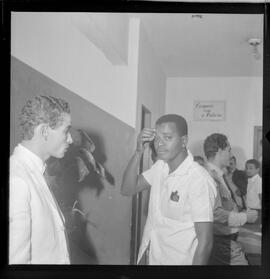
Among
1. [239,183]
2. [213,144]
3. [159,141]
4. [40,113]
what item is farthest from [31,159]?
[239,183]

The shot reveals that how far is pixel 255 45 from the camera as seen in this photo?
1785mm

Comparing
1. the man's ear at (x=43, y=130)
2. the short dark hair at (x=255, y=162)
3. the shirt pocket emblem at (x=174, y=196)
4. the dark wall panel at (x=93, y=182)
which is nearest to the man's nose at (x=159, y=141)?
the dark wall panel at (x=93, y=182)

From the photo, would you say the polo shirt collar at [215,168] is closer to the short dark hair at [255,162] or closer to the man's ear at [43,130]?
the short dark hair at [255,162]

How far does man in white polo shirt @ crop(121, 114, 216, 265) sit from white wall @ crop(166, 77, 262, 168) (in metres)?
0.04

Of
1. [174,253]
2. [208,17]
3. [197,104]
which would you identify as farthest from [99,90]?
[174,253]

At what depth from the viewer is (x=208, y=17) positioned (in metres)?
1.79

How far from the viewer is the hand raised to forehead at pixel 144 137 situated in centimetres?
181

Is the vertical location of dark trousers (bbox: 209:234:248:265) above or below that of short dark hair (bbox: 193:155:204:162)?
below

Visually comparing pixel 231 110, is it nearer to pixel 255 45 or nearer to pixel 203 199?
pixel 255 45

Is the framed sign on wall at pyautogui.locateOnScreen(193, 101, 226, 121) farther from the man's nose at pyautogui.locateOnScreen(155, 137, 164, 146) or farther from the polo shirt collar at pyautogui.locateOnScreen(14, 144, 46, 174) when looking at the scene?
the polo shirt collar at pyautogui.locateOnScreen(14, 144, 46, 174)

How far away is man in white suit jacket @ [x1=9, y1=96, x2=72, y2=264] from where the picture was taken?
177 centimetres

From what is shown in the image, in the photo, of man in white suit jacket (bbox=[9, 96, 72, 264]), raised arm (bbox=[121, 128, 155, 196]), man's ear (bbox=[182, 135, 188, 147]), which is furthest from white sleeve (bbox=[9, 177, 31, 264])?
man's ear (bbox=[182, 135, 188, 147])

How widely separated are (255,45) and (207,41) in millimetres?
200
